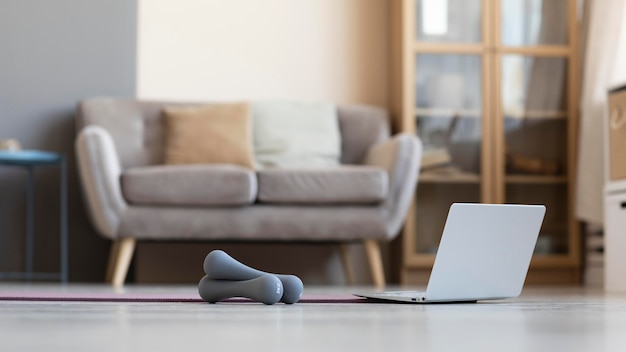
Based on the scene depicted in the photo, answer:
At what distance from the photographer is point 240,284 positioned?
1.63 metres

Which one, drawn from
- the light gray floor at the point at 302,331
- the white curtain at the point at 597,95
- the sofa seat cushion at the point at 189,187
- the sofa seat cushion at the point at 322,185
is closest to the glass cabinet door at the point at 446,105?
the white curtain at the point at 597,95

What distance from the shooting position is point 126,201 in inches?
154

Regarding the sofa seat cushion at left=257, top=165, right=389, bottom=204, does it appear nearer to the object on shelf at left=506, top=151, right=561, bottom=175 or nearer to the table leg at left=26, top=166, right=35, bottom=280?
the object on shelf at left=506, top=151, right=561, bottom=175

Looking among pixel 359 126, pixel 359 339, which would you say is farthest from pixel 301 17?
pixel 359 339

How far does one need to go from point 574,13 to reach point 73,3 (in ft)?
8.30

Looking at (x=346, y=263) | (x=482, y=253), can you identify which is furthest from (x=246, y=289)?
(x=346, y=263)

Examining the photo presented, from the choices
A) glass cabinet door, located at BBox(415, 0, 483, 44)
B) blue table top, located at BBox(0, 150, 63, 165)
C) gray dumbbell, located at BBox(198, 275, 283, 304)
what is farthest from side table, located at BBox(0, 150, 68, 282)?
gray dumbbell, located at BBox(198, 275, 283, 304)

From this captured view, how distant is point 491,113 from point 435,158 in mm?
354

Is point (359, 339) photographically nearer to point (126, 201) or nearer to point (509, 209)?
point (509, 209)

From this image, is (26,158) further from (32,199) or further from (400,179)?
(400,179)

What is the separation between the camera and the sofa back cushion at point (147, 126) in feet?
14.5

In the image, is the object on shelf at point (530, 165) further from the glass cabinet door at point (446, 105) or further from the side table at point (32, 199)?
the side table at point (32, 199)

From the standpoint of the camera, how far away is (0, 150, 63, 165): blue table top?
4047 mm

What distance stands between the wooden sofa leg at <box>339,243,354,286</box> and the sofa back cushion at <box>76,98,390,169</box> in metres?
0.44
